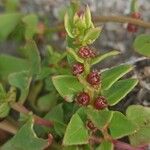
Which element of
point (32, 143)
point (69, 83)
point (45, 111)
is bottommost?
point (45, 111)

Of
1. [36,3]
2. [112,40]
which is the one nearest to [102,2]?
[112,40]

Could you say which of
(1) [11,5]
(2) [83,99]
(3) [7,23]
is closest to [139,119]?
(2) [83,99]

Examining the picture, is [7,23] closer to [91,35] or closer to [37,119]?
[37,119]

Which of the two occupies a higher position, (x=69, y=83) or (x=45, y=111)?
(x=69, y=83)

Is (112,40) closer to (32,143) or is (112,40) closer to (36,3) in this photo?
(36,3)

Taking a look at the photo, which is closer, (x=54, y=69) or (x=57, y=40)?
(x=54, y=69)

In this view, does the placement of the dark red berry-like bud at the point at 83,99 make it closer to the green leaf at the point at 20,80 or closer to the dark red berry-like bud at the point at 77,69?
the dark red berry-like bud at the point at 77,69

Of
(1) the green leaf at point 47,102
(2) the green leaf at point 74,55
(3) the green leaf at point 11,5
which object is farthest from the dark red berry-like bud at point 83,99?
(3) the green leaf at point 11,5
